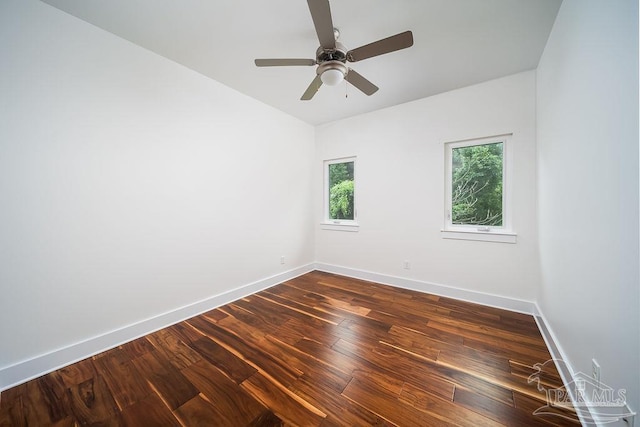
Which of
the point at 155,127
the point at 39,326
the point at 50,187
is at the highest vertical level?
the point at 155,127

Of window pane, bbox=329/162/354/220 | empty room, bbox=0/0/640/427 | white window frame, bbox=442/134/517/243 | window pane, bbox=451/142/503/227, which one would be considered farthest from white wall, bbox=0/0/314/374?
window pane, bbox=451/142/503/227

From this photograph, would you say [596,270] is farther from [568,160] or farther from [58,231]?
[58,231]

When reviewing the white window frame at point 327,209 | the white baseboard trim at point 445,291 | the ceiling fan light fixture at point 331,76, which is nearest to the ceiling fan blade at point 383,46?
the ceiling fan light fixture at point 331,76

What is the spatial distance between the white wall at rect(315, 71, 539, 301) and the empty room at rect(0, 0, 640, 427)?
0.09 ft

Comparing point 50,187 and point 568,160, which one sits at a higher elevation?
point 568,160

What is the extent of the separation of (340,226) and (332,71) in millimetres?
2451

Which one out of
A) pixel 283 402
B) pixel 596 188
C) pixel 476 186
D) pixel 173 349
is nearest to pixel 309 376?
pixel 283 402

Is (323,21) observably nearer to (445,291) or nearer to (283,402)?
(283,402)

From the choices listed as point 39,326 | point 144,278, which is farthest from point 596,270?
point 39,326

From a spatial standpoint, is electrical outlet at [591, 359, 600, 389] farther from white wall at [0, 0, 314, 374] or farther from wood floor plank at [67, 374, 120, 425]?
white wall at [0, 0, 314, 374]

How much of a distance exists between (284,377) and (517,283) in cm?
261

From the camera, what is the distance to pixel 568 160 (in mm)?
1469

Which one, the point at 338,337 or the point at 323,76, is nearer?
the point at 323,76

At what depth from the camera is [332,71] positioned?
169 centimetres
